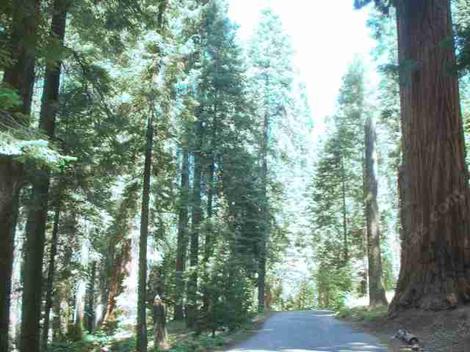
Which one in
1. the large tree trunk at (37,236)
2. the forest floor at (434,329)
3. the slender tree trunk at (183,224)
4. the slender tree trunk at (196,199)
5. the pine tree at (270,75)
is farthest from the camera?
the pine tree at (270,75)

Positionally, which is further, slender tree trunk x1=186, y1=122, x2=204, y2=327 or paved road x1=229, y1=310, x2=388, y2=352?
slender tree trunk x1=186, y1=122, x2=204, y2=327

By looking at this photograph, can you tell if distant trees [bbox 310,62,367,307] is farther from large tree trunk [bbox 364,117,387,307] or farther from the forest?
large tree trunk [bbox 364,117,387,307]

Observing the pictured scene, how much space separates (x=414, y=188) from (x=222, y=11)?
1598 centimetres

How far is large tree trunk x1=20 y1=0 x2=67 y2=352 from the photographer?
34.4 ft

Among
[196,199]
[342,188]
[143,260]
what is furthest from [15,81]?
[342,188]

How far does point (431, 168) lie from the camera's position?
10844 mm

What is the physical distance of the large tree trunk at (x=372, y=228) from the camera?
62.1ft

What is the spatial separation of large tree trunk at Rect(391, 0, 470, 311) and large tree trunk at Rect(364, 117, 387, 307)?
26.2ft

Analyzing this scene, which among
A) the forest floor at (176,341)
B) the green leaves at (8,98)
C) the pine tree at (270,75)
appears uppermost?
the pine tree at (270,75)

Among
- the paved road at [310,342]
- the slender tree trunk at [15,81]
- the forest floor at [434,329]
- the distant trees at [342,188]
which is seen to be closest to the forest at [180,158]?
the slender tree trunk at [15,81]

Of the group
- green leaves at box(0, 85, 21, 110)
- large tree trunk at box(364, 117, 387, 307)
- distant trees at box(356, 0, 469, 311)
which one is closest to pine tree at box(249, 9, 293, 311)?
large tree trunk at box(364, 117, 387, 307)

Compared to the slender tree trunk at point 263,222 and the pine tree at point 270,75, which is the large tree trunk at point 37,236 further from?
the pine tree at point 270,75

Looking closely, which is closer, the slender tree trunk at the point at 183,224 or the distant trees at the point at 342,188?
the slender tree trunk at the point at 183,224

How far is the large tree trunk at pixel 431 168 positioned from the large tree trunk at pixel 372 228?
799 centimetres
